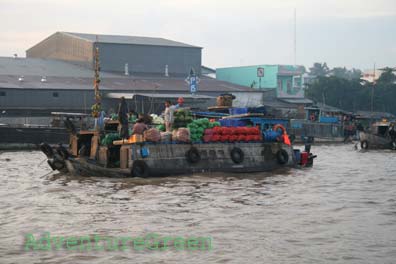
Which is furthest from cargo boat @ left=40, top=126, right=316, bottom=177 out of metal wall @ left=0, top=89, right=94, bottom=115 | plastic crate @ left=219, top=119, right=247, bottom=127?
metal wall @ left=0, top=89, right=94, bottom=115

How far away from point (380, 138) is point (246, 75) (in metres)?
35.4

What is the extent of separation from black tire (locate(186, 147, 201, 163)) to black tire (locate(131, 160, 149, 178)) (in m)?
1.65

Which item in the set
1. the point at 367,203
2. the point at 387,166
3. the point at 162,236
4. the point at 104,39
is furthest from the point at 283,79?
the point at 162,236

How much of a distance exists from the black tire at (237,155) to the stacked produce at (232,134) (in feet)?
1.12

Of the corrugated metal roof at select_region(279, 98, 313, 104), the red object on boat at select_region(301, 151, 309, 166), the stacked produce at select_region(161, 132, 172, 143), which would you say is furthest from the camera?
the corrugated metal roof at select_region(279, 98, 313, 104)

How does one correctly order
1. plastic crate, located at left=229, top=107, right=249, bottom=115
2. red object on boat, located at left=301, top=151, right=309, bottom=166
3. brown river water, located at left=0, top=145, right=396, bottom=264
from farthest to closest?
1. red object on boat, located at left=301, top=151, right=309, bottom=166
2. plastic crate, located at left=229, top=107, right=249, bottom=115
3. brown river water, located at left=0, top=145, right=396, bottom=264

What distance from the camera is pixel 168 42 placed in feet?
217

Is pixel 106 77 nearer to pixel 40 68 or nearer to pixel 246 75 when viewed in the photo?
pixel 40 68

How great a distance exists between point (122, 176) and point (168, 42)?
4661 centimetres

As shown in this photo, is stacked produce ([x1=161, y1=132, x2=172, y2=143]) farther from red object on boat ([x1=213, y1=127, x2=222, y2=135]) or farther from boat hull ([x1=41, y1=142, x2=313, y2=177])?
red object on boat ([x1=213, y1=127, x2=222, y2=135])

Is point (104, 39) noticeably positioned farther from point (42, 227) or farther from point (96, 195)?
point (42, 227)

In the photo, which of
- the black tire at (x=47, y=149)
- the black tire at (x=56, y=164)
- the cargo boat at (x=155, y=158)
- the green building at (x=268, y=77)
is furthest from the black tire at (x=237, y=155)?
the green building at (x=268, y=77)

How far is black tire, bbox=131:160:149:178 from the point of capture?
20297 mm

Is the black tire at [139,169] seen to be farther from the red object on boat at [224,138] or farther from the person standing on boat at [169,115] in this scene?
the red object on boat at [224,138]
